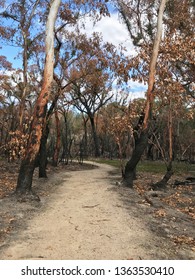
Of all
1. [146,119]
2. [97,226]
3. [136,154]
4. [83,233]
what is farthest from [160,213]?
[146,119]

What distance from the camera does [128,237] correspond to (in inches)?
238

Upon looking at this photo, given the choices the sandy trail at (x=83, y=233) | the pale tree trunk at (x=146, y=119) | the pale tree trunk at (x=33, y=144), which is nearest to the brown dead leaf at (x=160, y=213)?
the sandy trail at (x=83, y=233)

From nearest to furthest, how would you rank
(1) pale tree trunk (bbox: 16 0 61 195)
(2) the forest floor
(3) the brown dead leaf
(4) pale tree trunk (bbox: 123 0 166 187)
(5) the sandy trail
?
(5) the sandy trail < (2) the forest floor < (3) the brown dead leaf < (1) pale tree trunk (bbox: 16 0 61 195) < (4) pale tree trunk (bbox: 123 0 166 187)

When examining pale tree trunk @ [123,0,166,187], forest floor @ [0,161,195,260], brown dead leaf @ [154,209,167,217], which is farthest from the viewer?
pale tree trunk @ [123,0,166,187]

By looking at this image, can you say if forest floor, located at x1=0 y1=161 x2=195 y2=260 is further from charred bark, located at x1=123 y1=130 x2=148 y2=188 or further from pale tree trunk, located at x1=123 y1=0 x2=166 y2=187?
pale tree trunk, located at x1=123 y1=0 x2=166 y2=187

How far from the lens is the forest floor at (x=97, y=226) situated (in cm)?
530

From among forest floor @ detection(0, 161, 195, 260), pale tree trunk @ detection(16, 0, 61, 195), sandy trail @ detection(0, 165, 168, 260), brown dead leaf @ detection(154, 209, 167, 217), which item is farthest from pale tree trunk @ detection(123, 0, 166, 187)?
pale tree trunk @ detection(16, 0, 61, 195)

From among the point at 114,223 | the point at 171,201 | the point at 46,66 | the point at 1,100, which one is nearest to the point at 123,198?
the point at 171,201

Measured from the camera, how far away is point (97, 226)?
6.71 metres

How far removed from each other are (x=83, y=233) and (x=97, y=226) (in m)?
0.55

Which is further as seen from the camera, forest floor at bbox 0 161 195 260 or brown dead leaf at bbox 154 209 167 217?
brown dead leaf at bbox 154 209 167 217

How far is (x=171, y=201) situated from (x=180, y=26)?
12.1 meters

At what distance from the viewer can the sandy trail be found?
5180mm

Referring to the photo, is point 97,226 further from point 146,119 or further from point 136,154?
point 146,119
